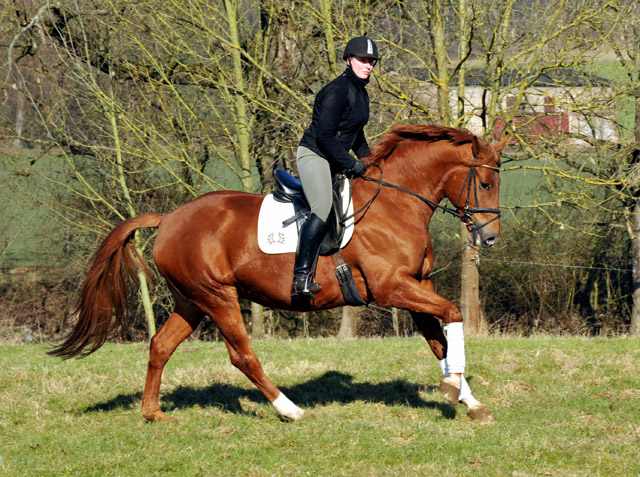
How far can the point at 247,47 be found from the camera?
15719mm

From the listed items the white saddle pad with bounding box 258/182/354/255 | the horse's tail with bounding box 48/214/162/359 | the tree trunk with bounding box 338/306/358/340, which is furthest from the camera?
the tree trunk with bounding box 338/306/358/340

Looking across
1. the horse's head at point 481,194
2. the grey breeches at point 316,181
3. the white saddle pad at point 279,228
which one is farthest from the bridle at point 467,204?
the grey breeches at point 316,181

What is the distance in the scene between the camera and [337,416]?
6.51 metres

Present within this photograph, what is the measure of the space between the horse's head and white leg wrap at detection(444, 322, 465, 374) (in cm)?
73

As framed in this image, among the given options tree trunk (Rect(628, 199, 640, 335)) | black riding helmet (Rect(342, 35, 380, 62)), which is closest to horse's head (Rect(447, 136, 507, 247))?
black riding helmet (Rect(342, 35, 380, 62))

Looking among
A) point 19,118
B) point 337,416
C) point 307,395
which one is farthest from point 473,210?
point 19,118

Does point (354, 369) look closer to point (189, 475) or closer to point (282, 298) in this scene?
point (282, 298)

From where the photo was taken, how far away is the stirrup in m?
6.09

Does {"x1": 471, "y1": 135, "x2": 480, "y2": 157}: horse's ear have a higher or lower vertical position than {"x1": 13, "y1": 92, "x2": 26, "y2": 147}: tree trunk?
lower

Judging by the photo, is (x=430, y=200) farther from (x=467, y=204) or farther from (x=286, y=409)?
(x=286, y=409)

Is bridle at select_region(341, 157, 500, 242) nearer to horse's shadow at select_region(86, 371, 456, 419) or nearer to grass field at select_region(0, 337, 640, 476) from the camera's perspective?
grass field at select_region(0, 337, 640, 476)

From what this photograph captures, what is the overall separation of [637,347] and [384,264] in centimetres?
511

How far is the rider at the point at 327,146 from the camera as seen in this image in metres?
5.98

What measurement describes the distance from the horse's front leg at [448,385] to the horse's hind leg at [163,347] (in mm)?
2156
